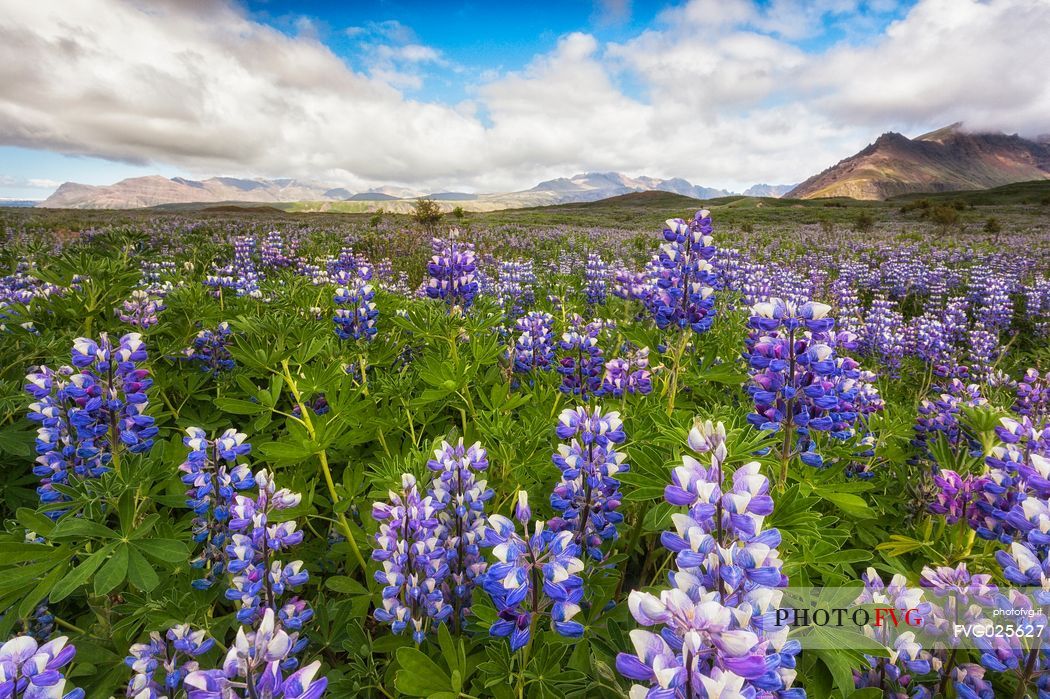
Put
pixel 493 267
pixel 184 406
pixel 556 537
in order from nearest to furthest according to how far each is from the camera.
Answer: pixel 556 537
pixel 184 406
pixel 493 267

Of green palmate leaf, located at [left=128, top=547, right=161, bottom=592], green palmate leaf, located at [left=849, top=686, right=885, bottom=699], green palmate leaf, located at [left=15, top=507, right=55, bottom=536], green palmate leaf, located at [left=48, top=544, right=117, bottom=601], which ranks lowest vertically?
green palmate leaf, located at [left=849, top=686, right=885, bottom=699]

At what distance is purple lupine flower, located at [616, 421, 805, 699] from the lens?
2.81 feet

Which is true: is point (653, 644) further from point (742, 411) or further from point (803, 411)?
point (742, 411)

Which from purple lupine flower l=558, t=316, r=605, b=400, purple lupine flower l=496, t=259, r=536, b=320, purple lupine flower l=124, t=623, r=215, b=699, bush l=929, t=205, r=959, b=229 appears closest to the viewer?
purple lupine flower l=124, t=623, r=215, b=699

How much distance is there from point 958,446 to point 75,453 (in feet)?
15.0

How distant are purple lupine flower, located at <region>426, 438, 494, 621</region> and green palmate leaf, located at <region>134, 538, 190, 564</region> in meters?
0.90

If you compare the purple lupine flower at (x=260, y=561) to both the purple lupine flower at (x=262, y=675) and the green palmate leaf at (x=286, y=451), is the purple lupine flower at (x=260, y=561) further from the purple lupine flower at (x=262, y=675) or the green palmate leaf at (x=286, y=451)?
the purple lupine flower at (x=262, y=675)

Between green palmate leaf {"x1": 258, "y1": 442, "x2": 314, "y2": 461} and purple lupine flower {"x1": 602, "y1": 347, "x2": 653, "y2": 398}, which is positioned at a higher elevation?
purple lupine flower {"x1": 602, "y1": 347, "x2": 653, "y2": 398}

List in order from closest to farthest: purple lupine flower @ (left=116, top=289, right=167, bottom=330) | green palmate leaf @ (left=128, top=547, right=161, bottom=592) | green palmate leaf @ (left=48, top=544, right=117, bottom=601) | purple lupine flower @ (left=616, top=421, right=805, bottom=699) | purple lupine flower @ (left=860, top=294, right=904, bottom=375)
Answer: purple lupine flower @ (left=616, top=421, right=805, bottom=699)
green palmate leaf @ (left=48, top=544, right=117, bottom=601)
green palmate leaf @ (left=128, top=547, right=161, bottom=592)
purple lupine flower @ (left=116, top=289, right=167, bottom=330)
purple lupine flower @ (left=860, top=294, right=904, bottom=375)

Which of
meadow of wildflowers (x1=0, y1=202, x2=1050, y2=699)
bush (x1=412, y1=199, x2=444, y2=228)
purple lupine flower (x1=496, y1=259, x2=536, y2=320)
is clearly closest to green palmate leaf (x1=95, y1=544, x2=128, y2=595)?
meadow of wildflowers (x1=0, y1=202, x2=1050, y2=699)

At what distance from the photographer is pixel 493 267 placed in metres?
10.1

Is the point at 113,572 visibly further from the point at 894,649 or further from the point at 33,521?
the point at 894,649

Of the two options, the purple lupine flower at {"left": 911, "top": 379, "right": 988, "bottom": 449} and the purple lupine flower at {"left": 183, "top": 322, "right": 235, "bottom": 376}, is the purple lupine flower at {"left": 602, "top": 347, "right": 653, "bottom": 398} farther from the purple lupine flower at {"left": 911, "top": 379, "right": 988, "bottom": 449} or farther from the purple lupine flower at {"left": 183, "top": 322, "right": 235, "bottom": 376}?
the purple lupine flower at {"left": 183, "top": 322, "right": 235, "bottom": 376}

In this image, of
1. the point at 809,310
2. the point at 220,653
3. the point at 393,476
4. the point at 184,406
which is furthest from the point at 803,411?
the point at 184,406
